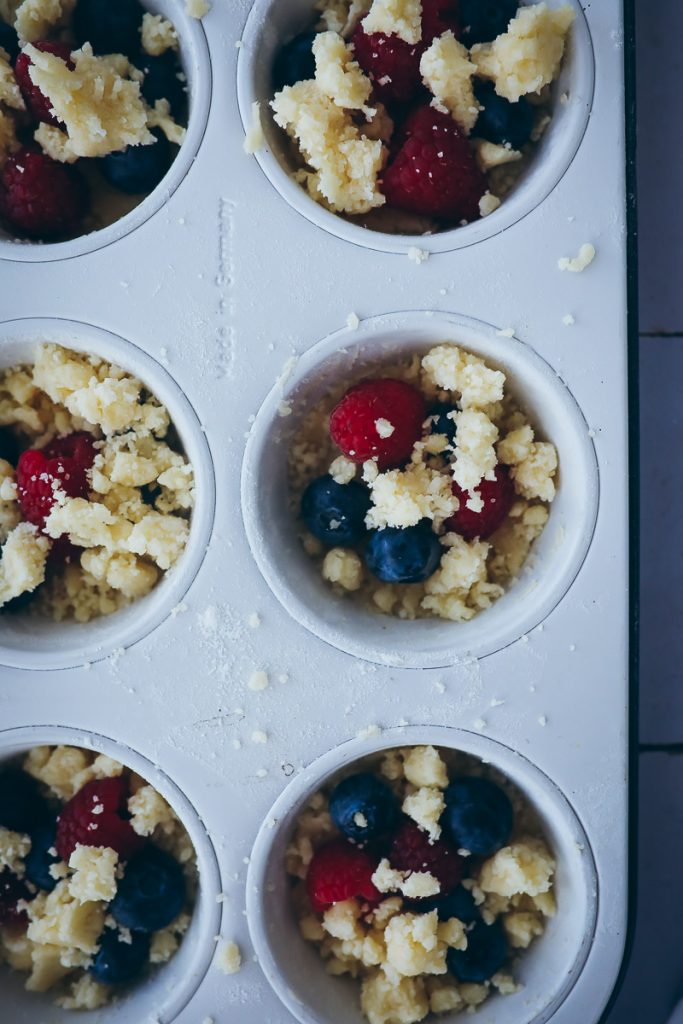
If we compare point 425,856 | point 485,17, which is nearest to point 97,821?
point 425,856

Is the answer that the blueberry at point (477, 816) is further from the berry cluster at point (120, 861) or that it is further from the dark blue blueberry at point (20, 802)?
the dark blue blueberry at point (20, 802)

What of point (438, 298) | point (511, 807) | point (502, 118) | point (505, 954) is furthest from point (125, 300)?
point (505, 954)

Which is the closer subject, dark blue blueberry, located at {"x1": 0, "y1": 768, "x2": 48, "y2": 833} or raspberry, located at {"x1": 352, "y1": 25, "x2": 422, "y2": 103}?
raspberry, located at {"x1": 352, "y1": 25, "x2": 422, "y2": 103}

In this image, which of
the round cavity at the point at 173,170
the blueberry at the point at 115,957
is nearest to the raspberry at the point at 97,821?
the blueberry at the point at 115,957

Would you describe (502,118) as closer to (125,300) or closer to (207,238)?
(207,238)

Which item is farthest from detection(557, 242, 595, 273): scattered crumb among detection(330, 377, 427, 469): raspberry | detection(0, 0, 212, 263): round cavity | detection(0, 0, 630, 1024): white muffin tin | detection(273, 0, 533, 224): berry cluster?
detection(0, 0, 212, 263): round cavity

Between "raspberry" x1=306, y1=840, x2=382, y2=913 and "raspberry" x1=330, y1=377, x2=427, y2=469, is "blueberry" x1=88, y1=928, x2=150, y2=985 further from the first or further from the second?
"raspberry" x1=330, y1=377, x2=427, y2=469
